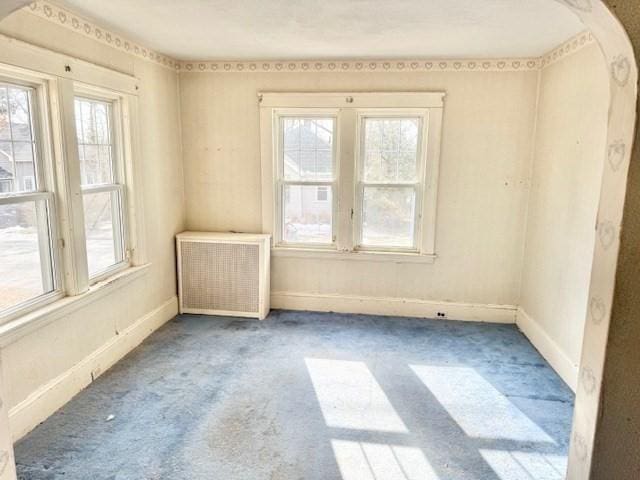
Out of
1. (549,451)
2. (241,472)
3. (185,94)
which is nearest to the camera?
(241,472)

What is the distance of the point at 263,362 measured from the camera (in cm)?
329

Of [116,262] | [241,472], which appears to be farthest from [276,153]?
[241,472]

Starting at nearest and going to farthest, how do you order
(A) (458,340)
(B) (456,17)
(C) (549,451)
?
(C) (549,451) < (B) (456,17) < (A) (458,340)

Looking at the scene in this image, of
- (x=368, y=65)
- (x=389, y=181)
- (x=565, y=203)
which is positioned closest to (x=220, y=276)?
(x=389, y=181)

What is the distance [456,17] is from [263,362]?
108 inches

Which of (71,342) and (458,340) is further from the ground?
(71,342)

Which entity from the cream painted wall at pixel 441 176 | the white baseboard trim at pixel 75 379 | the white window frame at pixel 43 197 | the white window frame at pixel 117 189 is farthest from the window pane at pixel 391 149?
the white window frame at pixel 43 197

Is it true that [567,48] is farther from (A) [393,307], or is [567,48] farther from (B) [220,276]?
(B) [220,276]

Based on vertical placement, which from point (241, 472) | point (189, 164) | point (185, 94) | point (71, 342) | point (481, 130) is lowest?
point (241, 472)

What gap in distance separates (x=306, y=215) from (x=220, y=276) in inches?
41.1

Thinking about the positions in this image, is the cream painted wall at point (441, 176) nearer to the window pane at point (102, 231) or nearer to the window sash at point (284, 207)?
the window sash at point (284, 207)

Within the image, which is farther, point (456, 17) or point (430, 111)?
point (430, 111)

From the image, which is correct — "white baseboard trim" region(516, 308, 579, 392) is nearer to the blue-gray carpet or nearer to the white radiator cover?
the blue-gray carpet

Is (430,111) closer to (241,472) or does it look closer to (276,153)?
(276,153)
